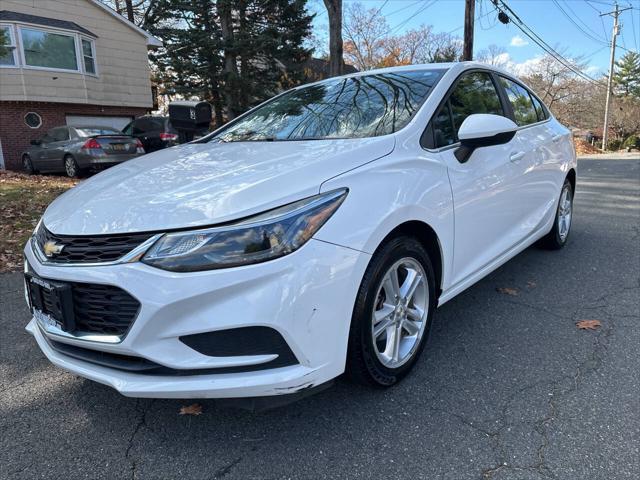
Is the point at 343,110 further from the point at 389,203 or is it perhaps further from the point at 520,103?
the point at 520,103

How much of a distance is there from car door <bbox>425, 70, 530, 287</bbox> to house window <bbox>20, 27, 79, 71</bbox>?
58.9 ft

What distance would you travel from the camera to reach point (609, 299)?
12.1 ft

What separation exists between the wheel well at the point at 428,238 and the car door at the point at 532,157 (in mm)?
1248

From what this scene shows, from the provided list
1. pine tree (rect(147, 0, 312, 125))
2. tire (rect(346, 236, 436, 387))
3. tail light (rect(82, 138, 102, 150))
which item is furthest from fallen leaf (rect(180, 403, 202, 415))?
pine tree (rect(147, 0, 312, 125))

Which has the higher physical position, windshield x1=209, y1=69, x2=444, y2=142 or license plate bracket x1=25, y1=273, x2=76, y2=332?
windshield x1=209, y1=69, x2=444, y2=142

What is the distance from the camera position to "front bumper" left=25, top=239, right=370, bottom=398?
1832 mm

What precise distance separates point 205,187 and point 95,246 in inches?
20.4

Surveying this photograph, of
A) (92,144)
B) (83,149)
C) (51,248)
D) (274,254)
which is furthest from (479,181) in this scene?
(83,149)

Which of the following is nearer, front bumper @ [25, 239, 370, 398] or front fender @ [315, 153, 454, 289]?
front bumper @ [25, 239, 370, 398]

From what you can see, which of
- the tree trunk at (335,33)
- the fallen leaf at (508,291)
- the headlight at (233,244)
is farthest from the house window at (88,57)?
the headlight at (233,244)

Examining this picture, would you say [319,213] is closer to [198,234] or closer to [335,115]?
[198,234]

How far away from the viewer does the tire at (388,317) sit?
2.16 metres

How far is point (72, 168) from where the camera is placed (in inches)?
469

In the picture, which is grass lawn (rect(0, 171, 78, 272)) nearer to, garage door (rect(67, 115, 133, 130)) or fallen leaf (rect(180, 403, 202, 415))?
fallen leaf (rect(180, 403, 202, 415))
